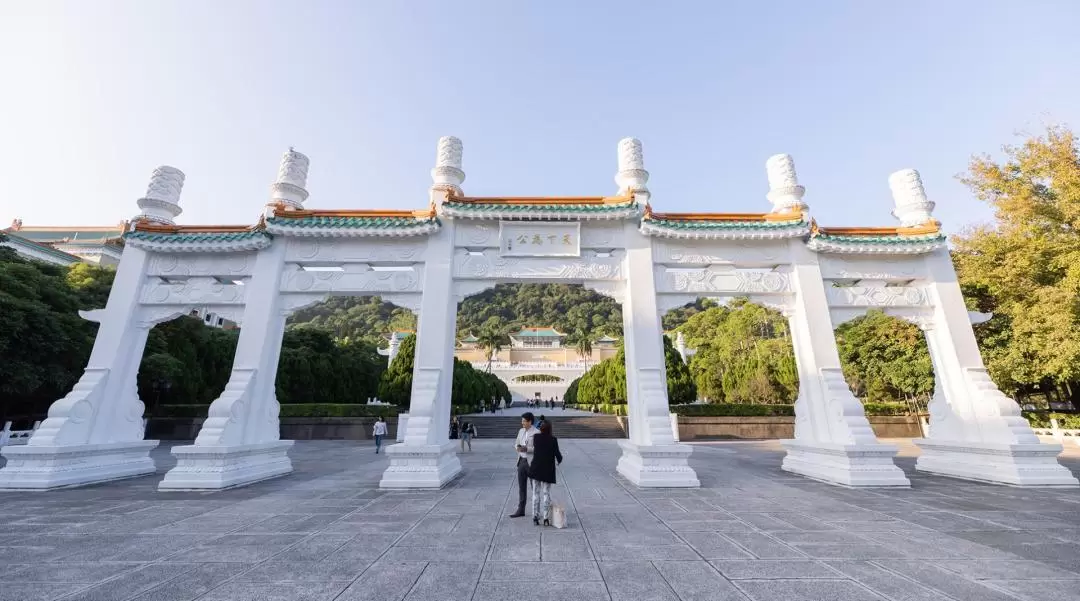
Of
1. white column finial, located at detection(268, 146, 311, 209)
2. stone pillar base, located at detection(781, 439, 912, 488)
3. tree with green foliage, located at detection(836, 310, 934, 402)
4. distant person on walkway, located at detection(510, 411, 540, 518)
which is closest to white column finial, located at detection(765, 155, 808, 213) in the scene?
stone pillar base, located at detection(781, 439, 912, 488)

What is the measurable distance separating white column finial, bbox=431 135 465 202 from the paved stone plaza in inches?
235

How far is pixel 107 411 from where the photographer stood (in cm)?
822

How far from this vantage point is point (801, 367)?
348 inches

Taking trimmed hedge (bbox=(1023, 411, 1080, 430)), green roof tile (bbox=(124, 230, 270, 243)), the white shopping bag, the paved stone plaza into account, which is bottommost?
the paved stone plaza

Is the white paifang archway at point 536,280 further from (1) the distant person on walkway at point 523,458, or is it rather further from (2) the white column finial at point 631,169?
(1) the distant person on walkway at point 523,458

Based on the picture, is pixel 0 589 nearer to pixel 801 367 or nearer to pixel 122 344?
pixel 122 344

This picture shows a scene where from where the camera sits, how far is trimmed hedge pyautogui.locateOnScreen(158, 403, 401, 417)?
765 inches

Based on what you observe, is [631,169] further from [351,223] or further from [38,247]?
[38,247]

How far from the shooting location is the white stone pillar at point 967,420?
7.39 m

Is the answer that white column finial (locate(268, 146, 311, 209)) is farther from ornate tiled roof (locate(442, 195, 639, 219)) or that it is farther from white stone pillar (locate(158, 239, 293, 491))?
ornate tiled roof (locate(442, 195, 639, 219))

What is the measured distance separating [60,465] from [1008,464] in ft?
53.0

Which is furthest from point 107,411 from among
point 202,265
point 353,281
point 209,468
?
point 353,281

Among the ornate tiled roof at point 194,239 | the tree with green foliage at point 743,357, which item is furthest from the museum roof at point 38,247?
the tree with green foliage at point 743,357

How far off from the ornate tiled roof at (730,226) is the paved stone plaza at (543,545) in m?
4.81
